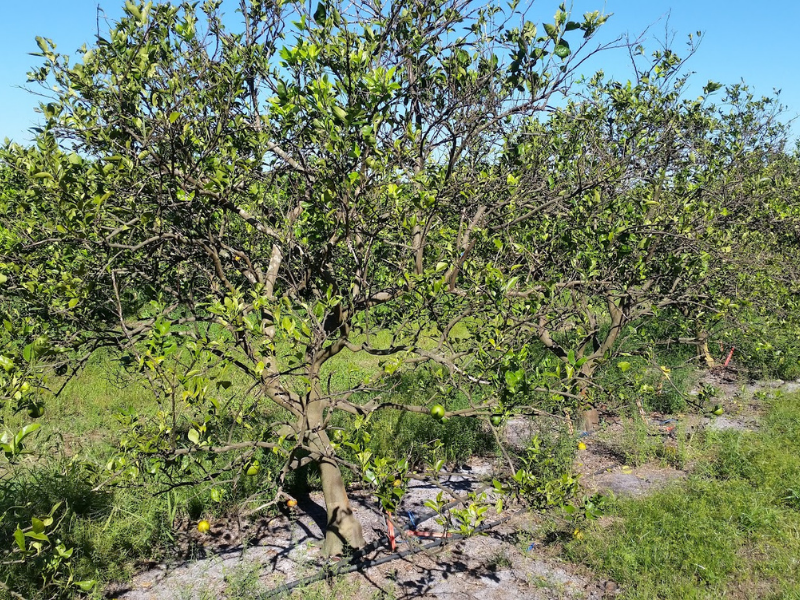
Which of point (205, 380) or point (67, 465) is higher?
point (205, 380)

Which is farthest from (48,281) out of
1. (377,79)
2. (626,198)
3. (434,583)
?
(626,198)

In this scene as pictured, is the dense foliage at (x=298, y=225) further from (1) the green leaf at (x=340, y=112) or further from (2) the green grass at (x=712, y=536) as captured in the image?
(2) the green grass at (x=712, y=536)

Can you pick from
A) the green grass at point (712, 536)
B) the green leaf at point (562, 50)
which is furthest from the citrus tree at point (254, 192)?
the green grass at point (712, 536)

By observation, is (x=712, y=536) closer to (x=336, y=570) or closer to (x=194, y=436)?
(x=336, y=570)

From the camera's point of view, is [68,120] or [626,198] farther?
[626,198]

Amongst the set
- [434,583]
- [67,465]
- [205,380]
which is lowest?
[434,583]

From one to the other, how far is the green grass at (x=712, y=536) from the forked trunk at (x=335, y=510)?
166 cm

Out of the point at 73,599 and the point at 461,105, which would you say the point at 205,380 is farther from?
the point at 461,105

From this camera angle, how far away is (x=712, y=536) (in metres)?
4.28

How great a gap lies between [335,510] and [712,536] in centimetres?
289

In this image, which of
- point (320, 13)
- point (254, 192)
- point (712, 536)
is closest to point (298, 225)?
point (254, 192)

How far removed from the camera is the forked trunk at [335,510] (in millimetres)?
4027

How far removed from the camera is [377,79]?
2492mm

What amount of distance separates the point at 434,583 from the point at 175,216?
9.97 feet
